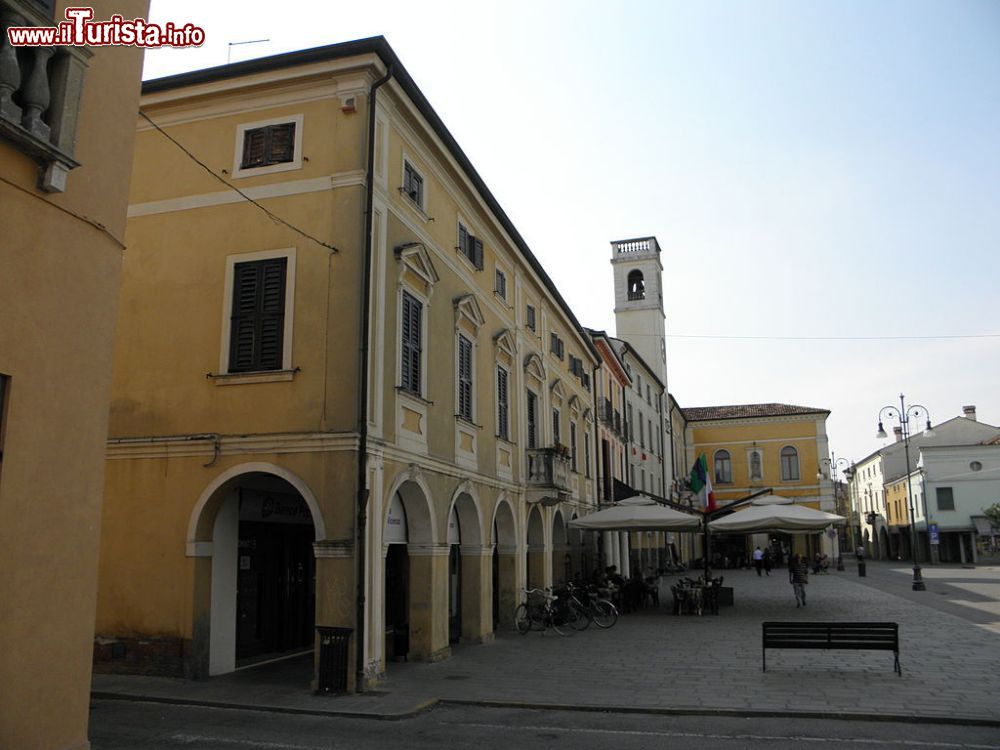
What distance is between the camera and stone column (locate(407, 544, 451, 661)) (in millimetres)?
14391

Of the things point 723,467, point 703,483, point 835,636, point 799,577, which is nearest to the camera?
point 835,636

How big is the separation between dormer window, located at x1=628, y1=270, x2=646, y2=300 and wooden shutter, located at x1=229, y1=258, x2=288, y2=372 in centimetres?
4201

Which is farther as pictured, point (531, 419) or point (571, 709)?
point (531, 419)

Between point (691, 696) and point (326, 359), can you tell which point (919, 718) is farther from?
point (326, 359)

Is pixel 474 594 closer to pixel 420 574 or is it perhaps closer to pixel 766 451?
pixel 420 574

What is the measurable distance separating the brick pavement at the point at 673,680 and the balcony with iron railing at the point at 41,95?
723cm

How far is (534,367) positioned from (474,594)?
7250 millimetres

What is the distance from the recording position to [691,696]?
36.9 ft

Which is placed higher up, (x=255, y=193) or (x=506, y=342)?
(x=255, y=193)

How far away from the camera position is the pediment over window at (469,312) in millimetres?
16562

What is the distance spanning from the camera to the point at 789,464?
61.3 m

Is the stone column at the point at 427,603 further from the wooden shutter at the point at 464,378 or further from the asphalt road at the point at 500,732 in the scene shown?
the asphalt road at the point at 500,732

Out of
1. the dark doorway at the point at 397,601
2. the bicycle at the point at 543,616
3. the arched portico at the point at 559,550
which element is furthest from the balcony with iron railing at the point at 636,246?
the dark doorway at the point at 397,601

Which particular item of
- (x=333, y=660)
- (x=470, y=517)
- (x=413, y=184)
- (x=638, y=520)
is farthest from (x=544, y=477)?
(x=333, y=660)
